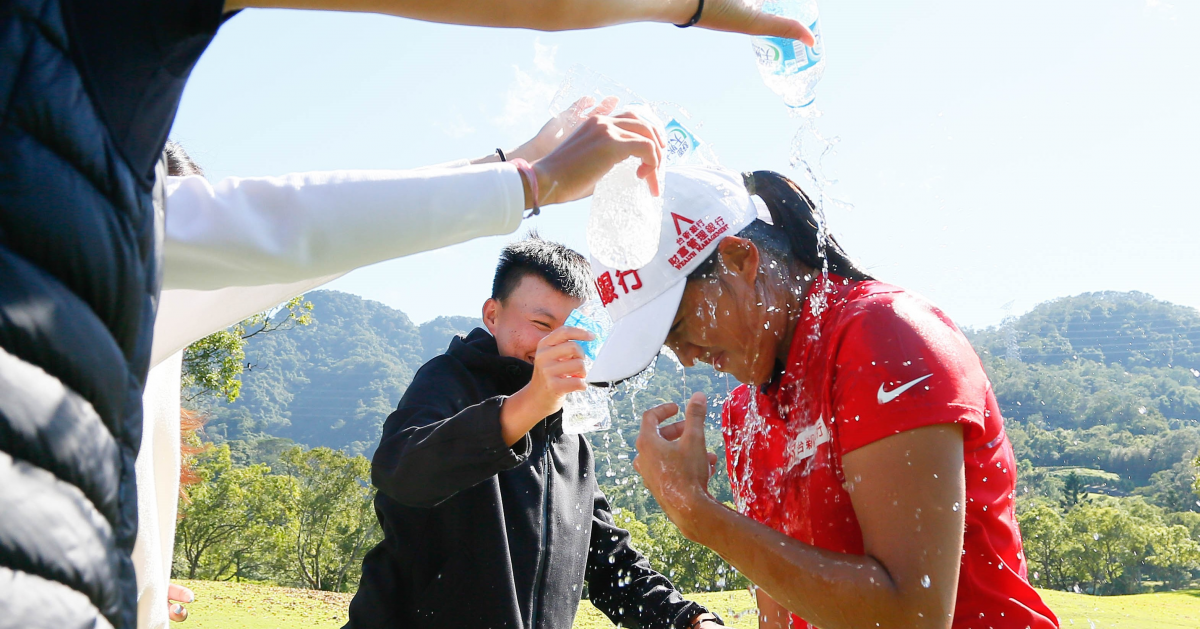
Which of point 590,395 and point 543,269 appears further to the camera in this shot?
point 543,269

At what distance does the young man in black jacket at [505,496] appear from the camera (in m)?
2.91

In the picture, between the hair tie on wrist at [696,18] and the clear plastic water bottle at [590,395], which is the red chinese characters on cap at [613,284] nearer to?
the clear plastic water bottle at [590,395]

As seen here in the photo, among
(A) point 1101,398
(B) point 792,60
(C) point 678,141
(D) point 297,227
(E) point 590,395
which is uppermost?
(B) point 792,60

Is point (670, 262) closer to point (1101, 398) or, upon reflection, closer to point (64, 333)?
point (64, 333)

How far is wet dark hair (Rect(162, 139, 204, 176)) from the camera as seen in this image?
256 cm

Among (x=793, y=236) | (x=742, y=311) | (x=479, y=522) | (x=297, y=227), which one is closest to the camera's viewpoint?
(x=297, y=227)

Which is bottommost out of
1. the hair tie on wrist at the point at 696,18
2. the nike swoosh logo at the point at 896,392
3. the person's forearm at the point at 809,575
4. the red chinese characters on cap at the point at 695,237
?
the person's forearm at the point at 809,575

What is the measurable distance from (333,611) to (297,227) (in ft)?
59.0

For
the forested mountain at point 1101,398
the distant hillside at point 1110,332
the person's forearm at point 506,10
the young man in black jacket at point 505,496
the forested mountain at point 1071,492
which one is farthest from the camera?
the forested mountain at point 1071,492

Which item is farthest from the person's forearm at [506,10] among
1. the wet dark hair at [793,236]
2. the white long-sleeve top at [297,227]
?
the wet dark hair at [793,236]

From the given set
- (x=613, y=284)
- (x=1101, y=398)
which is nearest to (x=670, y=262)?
(x=613, y=284)

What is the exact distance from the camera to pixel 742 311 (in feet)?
8.70

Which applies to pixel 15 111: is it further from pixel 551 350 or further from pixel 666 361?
pixel 666 361

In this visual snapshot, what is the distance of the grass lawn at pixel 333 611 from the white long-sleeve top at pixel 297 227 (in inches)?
475
